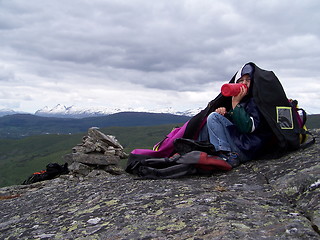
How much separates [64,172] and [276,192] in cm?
1289

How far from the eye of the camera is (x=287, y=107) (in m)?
7.42

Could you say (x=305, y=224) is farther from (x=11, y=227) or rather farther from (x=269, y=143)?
(x=11, y=227)

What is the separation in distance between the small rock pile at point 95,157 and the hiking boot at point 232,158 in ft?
29.9

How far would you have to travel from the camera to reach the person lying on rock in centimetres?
739

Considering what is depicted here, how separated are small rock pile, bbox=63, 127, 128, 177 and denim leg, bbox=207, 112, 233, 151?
354 inches

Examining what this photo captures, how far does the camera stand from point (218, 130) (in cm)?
777

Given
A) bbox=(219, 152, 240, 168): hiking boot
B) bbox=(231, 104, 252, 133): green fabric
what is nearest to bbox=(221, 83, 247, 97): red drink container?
bbox=(231, 104, 252, 133): green fabric

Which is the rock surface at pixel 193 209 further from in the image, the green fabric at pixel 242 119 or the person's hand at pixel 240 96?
the person's hand at pixel 240 96

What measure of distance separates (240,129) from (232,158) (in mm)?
874

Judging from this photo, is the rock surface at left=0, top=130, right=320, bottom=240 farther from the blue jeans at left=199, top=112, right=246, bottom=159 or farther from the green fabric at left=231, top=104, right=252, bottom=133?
the green fabric at left=231, top=104, right=252, bottom=133

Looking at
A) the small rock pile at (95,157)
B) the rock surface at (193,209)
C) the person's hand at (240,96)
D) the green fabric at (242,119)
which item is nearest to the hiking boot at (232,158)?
the rock surface at (193,209)

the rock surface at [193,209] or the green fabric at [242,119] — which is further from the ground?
the green fabric at [242,119]

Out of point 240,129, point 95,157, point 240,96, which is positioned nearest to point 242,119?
point 240,129

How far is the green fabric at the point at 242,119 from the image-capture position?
23.6 ft
